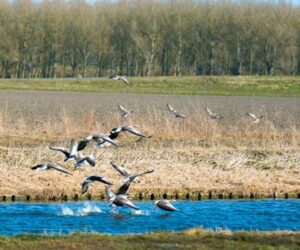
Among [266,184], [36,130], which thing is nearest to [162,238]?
[266,184]

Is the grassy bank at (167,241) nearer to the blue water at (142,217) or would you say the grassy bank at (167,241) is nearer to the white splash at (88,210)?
the blue water at (142,217)

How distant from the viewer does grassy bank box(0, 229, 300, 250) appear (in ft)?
37.0

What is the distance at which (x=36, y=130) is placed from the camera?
2991cm

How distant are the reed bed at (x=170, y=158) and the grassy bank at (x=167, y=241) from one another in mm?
7233

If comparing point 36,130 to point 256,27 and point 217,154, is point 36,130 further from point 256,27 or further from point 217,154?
point 256,27

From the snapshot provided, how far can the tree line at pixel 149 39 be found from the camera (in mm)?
99312

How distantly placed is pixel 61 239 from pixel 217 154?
1367cm

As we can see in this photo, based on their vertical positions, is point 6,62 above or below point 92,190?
above

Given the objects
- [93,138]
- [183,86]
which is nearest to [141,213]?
[93,138]

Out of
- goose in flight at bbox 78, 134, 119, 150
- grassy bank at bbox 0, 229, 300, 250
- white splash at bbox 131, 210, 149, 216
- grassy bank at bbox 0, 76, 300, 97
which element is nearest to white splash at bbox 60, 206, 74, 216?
white splash at bbox 131, 210, 149, 216

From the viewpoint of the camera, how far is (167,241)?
1174cm

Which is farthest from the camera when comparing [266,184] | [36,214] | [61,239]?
[266,184]

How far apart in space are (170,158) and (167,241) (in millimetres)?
12000

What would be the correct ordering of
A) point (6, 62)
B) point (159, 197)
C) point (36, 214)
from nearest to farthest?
point (36, 214) → point (159, 197) → point (6, 62)
